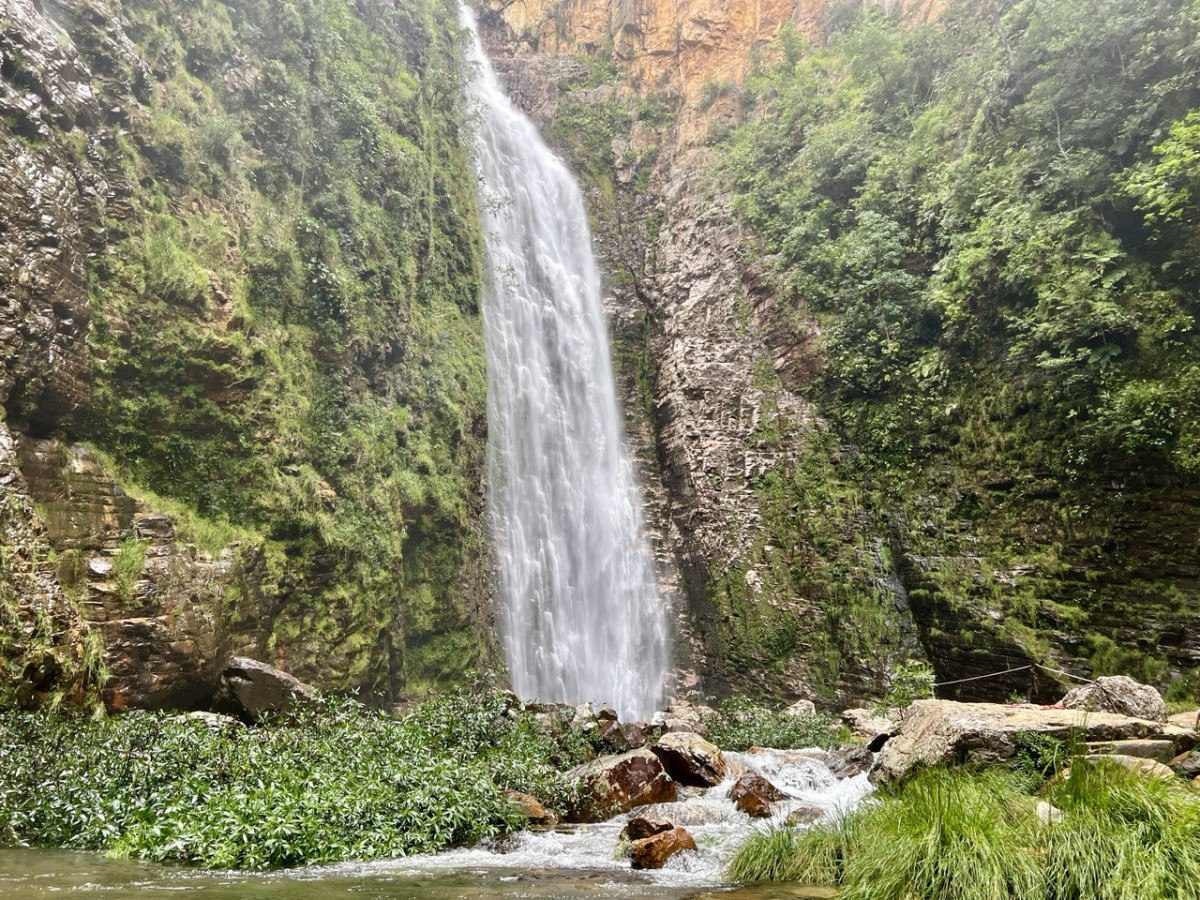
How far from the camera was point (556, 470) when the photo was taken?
21.0m

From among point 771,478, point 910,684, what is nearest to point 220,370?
point 771,478

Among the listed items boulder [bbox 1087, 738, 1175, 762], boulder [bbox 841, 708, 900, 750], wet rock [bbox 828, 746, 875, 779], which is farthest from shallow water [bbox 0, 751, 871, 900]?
boulder [bbox 841, 708, 900, 750]

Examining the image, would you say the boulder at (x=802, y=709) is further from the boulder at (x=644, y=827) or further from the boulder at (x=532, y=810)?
the boulder at (x=644, y=827)

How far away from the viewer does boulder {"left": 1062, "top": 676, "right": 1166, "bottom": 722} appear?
8.24m

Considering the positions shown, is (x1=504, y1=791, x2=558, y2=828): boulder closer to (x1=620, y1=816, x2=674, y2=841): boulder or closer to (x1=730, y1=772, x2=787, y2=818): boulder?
(x1=620, y1=816, x2=674, y2=841): boulder

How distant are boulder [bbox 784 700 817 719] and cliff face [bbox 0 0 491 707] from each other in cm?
704

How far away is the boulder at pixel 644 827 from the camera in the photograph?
670 centimetres

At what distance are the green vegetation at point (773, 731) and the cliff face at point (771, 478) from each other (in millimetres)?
2244

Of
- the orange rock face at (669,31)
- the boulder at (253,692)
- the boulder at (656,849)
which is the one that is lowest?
the boulder at (656,849)

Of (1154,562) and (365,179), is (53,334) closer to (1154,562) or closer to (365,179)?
(365,179)

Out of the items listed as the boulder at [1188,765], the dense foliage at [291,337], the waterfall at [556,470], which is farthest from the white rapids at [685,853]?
the waterfall at [556,470]

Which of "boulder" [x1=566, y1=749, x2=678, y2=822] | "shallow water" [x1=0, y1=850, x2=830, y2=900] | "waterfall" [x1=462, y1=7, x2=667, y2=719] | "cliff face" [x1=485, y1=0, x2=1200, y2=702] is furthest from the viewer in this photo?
"waterfall" [x1=462, y1=7, x2=667, y2=719]

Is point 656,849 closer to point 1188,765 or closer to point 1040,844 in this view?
point 1040,844

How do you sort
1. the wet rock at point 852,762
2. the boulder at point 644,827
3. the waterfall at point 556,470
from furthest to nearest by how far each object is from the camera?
1. the waterfall at point 556,470
2. the wet rock at point 852,762
3. the boulder at point 644,827
